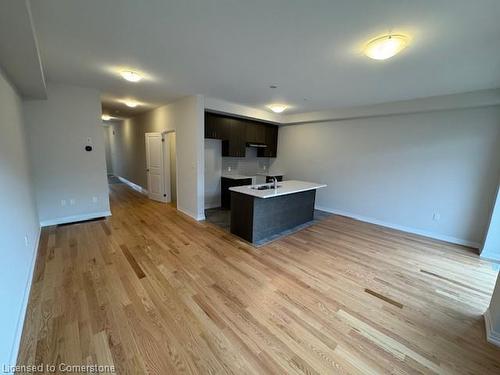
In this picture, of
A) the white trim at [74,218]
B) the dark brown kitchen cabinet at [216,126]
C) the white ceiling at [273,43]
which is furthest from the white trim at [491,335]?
the white trim at [74,218]

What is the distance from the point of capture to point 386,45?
6.50 ft

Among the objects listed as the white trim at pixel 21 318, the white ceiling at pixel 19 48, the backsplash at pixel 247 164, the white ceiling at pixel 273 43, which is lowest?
the white trim at pixel 21 318

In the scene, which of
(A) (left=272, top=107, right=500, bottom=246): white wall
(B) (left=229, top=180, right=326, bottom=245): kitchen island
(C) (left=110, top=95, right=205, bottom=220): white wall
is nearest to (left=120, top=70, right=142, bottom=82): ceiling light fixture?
(C) (left=110, top=95, right=205, bottom=220): white wall

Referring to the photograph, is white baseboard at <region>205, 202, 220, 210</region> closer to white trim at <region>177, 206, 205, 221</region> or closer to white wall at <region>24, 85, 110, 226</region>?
white trim at <region>177, 206, 205, 221</region>

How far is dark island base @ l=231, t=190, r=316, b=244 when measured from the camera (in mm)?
3568

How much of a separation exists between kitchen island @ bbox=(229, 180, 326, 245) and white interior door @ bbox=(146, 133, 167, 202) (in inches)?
123

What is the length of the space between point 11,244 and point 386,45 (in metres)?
4.00

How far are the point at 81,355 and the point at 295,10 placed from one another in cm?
320

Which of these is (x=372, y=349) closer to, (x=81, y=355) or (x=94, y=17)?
(x=81, y=355)

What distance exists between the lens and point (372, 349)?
1.70 m

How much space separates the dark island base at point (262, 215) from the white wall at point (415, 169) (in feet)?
5.66

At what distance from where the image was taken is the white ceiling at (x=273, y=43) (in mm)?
1650

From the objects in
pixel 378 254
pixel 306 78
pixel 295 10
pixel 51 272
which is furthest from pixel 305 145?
pixel 51 272

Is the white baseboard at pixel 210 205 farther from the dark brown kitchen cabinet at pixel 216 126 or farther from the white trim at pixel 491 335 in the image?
the white trim at pixel 491 335
